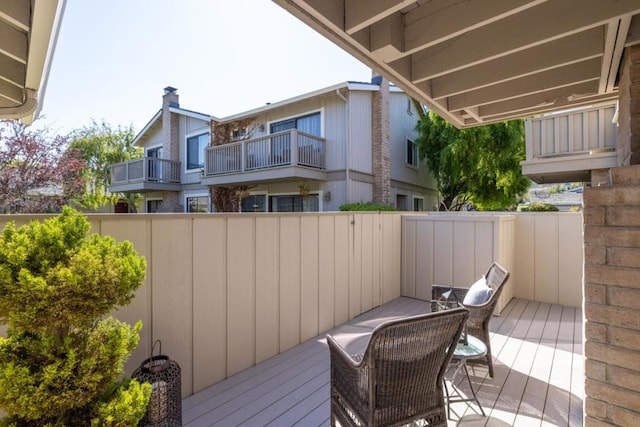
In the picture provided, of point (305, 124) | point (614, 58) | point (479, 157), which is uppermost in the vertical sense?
point (305, 124)

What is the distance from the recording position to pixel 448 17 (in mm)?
1783

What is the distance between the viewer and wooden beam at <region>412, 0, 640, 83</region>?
1593 millimetres

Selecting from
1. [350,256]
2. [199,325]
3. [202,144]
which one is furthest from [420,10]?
[202,144]

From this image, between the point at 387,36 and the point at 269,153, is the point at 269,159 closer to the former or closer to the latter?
the point at 269,153

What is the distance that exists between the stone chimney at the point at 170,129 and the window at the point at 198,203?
85.2 inches

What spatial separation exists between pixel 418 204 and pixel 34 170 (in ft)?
41.2

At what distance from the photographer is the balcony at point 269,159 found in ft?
29.3

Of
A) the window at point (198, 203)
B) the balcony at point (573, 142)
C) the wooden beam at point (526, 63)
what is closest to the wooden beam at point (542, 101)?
the wooden beam at point (526, 63)

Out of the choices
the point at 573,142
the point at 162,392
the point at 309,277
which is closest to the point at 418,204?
the point at 573,142

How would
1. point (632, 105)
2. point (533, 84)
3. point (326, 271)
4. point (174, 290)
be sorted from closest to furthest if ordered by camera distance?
point (632, 105) → point (533, 84) → point (174, 290) → point (326, 271)

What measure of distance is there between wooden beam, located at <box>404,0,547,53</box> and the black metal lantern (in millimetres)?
2762

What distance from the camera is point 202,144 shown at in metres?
12.8

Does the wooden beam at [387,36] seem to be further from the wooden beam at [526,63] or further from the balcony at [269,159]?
the balcony at [269,159]

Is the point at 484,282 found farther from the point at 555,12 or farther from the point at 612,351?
the point at 555,12
